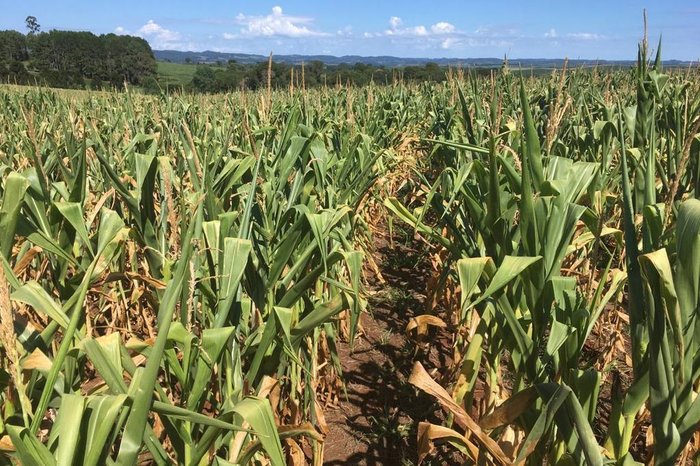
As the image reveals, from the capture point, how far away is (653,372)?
3.51ft

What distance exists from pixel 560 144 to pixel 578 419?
2469 mm

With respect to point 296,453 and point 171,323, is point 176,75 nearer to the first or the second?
point 296,453

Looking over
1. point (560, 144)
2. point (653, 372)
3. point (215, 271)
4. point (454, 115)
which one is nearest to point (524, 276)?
point (653, 372)

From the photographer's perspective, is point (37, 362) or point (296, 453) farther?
point (296, 453)

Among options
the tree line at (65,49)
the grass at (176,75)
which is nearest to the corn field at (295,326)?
the grass at (176,75)

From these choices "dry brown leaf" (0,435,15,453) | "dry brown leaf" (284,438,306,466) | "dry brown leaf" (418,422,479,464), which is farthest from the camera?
"dry brown leaf" (284,438,306,466)

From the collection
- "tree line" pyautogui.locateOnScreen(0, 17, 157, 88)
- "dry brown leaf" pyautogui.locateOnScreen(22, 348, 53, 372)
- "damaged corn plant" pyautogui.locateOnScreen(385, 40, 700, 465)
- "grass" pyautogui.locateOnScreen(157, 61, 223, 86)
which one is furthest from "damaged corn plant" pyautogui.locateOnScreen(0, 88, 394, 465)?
"tree line" pyautogui.locateOnScreen(0, 17, 157, 88)

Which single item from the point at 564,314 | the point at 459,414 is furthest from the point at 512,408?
the point at 564,314

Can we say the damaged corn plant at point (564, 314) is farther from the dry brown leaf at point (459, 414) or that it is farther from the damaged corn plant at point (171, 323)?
the damaged corn plant at point (171, 323)

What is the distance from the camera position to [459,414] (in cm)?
131

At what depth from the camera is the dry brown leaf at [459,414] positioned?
1286 mm

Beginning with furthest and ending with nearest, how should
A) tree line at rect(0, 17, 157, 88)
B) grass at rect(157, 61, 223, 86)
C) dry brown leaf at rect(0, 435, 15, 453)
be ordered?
tree line at rect(0, 17, 157, 88) → grass at rect(157, 61, 223, 86) → dry brown leaf at rect(0, 435, 15, 453)

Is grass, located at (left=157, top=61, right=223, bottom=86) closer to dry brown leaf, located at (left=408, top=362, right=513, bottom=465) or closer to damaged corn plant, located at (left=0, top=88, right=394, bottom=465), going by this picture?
damaged corn plant, located at (left=0, top=88, right=394, bottom=465)

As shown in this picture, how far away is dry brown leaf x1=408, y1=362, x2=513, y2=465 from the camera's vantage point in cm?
129
